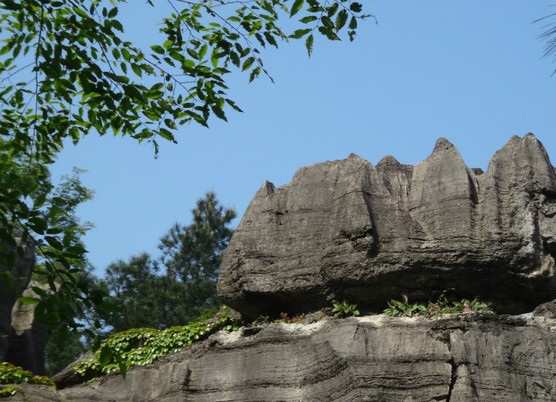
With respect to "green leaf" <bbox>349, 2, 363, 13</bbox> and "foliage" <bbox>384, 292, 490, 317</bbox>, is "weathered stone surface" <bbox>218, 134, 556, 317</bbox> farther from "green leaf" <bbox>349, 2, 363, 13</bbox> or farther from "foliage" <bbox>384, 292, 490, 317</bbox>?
"green leaf" <bbox>349, 2, 363, 13</bbox>

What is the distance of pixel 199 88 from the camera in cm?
1141

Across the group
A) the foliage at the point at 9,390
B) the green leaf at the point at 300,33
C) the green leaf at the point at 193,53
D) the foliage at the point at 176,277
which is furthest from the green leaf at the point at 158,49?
the foliage at the point at 176,277

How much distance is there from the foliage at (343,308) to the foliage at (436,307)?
52 cm

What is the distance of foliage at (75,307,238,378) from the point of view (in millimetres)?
16719

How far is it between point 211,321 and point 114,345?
1.68 meters

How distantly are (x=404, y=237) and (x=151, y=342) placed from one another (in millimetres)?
4577

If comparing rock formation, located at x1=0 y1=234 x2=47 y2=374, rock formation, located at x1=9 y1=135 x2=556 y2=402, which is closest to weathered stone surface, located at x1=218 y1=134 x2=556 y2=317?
rock formation, located at x1=9 y1=135 x2=556 y2=402

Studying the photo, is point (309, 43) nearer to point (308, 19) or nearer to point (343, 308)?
point (308, 19)

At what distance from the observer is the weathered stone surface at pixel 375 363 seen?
14062 mm

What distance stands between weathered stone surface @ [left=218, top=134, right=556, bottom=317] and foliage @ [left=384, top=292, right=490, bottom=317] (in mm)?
149

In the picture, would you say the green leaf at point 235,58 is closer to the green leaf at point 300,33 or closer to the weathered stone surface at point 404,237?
the green leaf at point 300,33

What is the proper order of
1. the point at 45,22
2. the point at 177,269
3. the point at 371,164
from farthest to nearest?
the point at 177,269
the point at 371,164
the point at 45,22

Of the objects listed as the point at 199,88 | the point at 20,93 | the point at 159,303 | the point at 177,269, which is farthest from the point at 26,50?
the point at 177,269

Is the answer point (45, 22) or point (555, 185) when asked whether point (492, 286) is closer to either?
point (555, 185)
